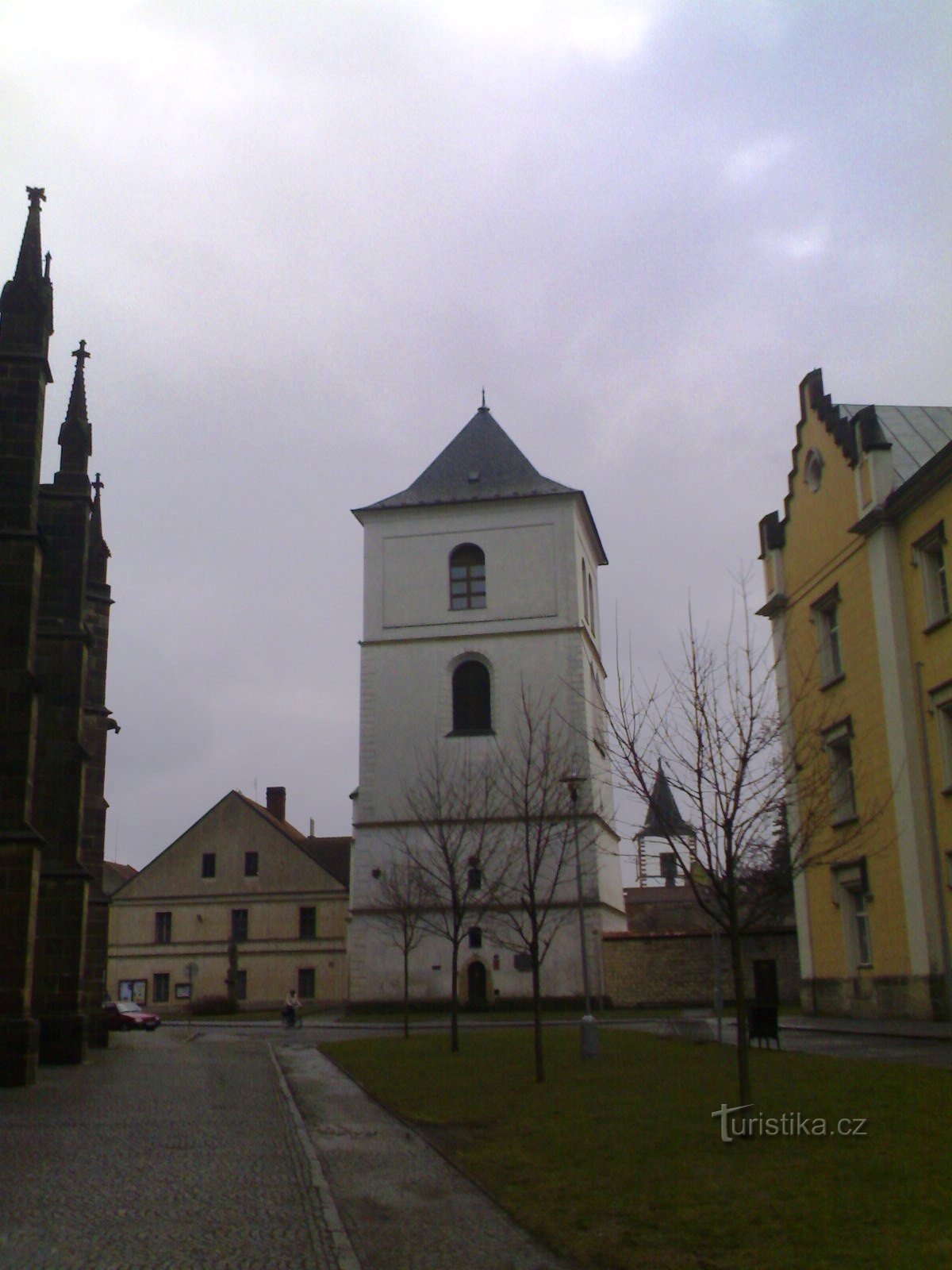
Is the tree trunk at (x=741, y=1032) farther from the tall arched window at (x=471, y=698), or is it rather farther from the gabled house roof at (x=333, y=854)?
the gabled house roof at (x=333, y=854)

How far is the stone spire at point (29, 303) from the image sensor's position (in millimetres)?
21436

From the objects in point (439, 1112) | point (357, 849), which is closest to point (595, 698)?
point (357, 849)

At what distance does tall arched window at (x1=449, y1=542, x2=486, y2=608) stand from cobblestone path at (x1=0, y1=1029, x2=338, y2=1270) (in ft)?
114

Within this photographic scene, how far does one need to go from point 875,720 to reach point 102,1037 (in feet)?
63.3

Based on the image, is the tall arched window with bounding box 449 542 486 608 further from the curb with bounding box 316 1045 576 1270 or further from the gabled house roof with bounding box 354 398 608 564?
the curb with bounding box 316 1045 576 1270

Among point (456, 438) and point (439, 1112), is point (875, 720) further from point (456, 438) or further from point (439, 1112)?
point (456, 438)

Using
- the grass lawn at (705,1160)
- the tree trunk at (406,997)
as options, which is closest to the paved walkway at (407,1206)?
the grass lawn at (705,1160)

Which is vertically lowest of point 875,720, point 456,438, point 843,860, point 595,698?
point 843,860

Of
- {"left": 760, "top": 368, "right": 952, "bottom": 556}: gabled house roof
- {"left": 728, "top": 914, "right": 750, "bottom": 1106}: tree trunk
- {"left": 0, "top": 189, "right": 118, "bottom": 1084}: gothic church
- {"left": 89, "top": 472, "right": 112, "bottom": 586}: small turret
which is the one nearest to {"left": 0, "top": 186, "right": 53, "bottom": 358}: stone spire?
{"left": 0, "top": 189, "right": 118, "bottom": 1084}: gothic church

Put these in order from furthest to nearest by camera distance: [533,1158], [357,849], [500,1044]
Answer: [357,849]
[500,1044]
[533,1158]

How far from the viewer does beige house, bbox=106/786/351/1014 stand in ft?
195

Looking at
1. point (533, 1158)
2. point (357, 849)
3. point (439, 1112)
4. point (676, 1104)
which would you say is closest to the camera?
point (533, 1158)

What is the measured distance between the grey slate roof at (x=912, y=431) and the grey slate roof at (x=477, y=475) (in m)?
20.3

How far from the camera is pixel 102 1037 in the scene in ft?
99.3
